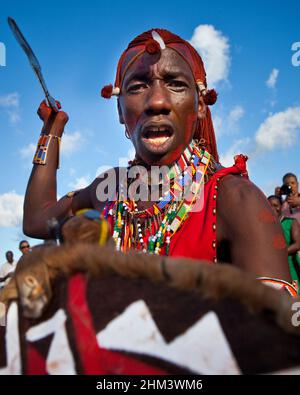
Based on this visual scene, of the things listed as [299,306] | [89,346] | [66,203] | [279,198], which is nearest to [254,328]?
[299,306]

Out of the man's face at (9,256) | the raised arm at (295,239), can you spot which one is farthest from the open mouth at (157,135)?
the man's face at (9,256)

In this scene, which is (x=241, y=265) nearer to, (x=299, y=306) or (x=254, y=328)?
(x=299, y=306)

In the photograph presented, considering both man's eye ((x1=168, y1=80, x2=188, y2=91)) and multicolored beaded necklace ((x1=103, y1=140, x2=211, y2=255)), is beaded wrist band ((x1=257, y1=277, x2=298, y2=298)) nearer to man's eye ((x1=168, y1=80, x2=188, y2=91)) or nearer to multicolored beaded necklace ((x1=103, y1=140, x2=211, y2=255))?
multicolored beaded necklace ((x1=103, y1=140, x2=211, y2=255))

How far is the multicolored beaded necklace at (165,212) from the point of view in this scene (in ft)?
6.17

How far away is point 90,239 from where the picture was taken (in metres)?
0.95

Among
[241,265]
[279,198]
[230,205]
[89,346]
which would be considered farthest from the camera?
[279,198]

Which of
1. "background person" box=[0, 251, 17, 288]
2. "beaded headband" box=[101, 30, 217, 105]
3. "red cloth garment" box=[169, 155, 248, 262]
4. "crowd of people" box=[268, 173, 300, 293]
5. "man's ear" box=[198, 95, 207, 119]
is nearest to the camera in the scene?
"red cloth garment" box=[169, 155, 248, 262]

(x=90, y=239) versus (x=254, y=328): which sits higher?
(x=90, y=239)

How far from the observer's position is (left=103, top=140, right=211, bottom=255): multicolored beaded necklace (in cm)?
188

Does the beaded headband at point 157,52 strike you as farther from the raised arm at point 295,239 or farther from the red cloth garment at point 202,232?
the raised arm at point 295,239

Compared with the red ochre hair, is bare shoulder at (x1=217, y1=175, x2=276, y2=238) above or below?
below

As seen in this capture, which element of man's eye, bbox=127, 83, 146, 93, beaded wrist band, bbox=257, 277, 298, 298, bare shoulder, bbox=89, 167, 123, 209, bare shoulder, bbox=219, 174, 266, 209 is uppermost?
man's eye, bbox=127, 83, 146, 93

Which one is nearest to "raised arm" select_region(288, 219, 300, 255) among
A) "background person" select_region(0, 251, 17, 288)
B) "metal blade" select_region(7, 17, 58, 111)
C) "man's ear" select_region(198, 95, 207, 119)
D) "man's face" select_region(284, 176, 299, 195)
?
"man's face" select_region(284, 176, 299, 195)
